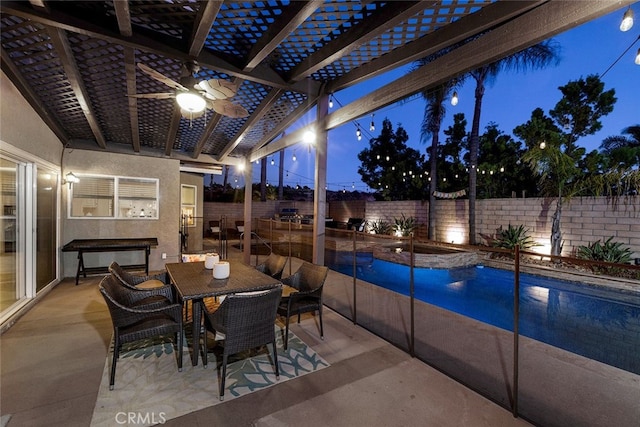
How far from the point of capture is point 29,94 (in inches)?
140

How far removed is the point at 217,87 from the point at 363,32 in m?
1.47

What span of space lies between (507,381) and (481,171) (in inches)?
394

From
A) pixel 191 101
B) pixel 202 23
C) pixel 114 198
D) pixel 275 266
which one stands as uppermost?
pixel 202 23

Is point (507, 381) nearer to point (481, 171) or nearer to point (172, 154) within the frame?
point (172, 154)

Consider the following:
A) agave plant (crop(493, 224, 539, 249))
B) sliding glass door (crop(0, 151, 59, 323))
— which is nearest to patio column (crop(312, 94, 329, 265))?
sliding glass door (crop(0, 151, 59, 323))

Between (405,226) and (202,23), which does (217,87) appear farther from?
(405,226)

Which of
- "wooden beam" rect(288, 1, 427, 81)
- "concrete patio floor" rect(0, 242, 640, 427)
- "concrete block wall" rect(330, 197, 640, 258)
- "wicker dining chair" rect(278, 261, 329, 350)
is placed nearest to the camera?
"concrete patio floor" rect(0, 242, 640, 427)

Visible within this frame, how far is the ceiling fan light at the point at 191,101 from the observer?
2703 millimetres

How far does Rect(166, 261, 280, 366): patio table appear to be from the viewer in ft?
8.13

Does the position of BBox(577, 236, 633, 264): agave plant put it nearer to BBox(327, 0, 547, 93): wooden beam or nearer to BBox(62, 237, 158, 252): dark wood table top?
BBox(327, 0, 547, 93): wooden beam

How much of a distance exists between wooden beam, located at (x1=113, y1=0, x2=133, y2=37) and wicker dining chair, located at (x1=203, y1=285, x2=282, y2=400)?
2386mm

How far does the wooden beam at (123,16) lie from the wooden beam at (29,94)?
4.94ft

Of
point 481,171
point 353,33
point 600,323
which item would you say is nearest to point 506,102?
point 481,171

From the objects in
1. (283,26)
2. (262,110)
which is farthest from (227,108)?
(262,110)
